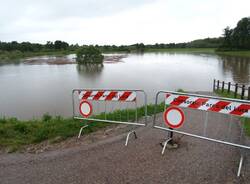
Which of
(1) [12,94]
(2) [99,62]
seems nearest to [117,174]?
(1) [12,94]

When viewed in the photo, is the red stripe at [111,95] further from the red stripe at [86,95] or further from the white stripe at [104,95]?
the red stripe at [86,95]

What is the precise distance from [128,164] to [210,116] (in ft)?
13.3

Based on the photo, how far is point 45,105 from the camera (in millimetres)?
14414

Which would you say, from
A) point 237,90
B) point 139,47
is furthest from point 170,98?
point 139,47

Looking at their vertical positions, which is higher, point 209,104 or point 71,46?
point 71,46

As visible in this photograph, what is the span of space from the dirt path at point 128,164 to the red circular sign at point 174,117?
0.49 meters

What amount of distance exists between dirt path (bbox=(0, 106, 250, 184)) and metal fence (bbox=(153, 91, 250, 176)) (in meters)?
0.23

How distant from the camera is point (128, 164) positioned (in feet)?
12.0

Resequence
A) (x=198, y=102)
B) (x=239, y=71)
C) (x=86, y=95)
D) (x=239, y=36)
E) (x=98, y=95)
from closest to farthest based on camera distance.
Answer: (x=198, y=102) → (x=98, y=95) → (x=86, y=95) → (x=239, y=71) → (x=239, y=36)

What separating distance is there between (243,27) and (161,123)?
9531 cm

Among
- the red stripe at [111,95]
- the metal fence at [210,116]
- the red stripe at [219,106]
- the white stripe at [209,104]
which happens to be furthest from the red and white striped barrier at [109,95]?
the red stripe at [219,106]

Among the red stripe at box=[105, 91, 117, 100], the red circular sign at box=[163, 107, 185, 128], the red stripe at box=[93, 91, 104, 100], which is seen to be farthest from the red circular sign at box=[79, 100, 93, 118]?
the red circular sign at box=[163, 107, 185, 128]

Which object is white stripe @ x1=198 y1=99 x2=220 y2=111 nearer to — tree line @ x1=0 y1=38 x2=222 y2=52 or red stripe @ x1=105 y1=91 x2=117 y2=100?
red stripe @ x1=105 y1=91 x2=117 y2=100

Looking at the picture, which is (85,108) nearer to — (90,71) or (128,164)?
(128,164)
